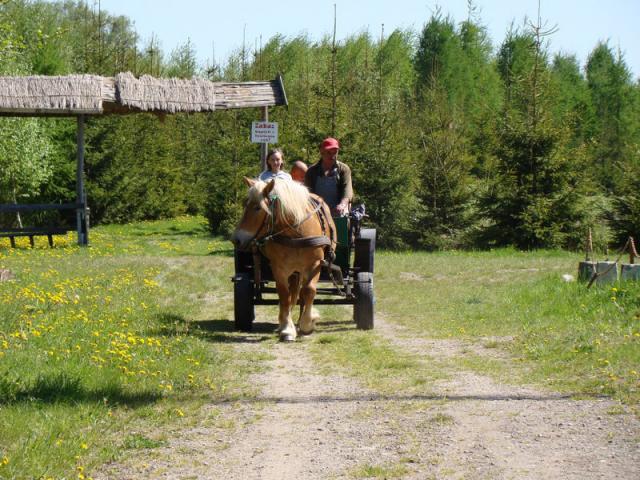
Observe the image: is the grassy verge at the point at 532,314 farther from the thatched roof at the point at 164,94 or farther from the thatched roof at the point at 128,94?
the thatched roof at the point at 164,94

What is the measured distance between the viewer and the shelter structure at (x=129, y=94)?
19031 mm

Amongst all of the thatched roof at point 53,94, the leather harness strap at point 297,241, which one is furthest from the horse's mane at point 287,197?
the thatched roof at point 53,94

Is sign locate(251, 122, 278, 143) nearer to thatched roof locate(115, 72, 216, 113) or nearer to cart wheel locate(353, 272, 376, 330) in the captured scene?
thatched roof locate(115, 72, 216, 113)

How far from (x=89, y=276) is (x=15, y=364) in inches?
268

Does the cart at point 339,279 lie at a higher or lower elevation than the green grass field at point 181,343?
higher

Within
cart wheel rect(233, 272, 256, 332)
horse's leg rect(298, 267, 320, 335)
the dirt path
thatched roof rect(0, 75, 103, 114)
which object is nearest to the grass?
the dirt path

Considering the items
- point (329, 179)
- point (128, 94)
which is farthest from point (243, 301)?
point (128, 94)

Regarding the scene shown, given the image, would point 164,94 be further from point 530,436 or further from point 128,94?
point 530,436

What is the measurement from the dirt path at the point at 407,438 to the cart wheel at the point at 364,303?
3.41 metres

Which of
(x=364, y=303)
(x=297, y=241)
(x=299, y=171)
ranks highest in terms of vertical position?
(x=299, y=171)

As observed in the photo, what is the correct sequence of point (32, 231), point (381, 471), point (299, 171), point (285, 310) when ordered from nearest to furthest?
point (381, 471), point (285, 310), point (299, 171), point (32, 231)

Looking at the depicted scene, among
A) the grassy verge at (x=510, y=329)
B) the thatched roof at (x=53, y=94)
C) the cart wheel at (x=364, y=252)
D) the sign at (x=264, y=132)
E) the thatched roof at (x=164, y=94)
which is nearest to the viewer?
the grassy verge at (x=510, y=329)

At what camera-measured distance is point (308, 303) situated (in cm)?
986

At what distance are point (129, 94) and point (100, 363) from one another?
42.0ft
